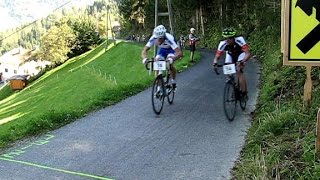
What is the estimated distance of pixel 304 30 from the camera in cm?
460

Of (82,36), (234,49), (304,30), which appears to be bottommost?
(234,49)

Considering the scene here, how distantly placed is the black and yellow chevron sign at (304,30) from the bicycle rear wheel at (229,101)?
362cm

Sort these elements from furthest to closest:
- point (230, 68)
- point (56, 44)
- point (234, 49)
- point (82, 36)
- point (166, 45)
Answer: point (82, 36)
point (56, 44)
point (166, 45)
point (234, 49)
point (230, 68)

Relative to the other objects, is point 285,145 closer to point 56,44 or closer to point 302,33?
point 302,33

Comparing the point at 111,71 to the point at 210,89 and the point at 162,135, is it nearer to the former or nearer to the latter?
the point at 210,89

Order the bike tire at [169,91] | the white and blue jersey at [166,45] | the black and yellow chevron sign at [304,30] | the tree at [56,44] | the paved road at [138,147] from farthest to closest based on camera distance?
the tree at [56,44]
the bike tire at [169,91]
the white and blue jersey at [166,45]
the paved road at [138,147]
the black and yellow chevron sign at [304,30]

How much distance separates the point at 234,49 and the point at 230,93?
98 cm

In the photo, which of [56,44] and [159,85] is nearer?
[159,85]

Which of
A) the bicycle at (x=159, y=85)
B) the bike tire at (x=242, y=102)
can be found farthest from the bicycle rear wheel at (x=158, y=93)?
the bike tire at (x=242, y=102)

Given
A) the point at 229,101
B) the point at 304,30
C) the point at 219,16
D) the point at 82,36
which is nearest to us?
the point at 304,30

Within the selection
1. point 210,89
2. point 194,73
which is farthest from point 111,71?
point 210,89

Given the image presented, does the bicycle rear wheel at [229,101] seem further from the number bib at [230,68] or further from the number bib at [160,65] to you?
the number bib at [160,65]

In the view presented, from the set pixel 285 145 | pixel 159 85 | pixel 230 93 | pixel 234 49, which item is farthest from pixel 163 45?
pixel 285 145

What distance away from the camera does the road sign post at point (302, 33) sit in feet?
14.9
